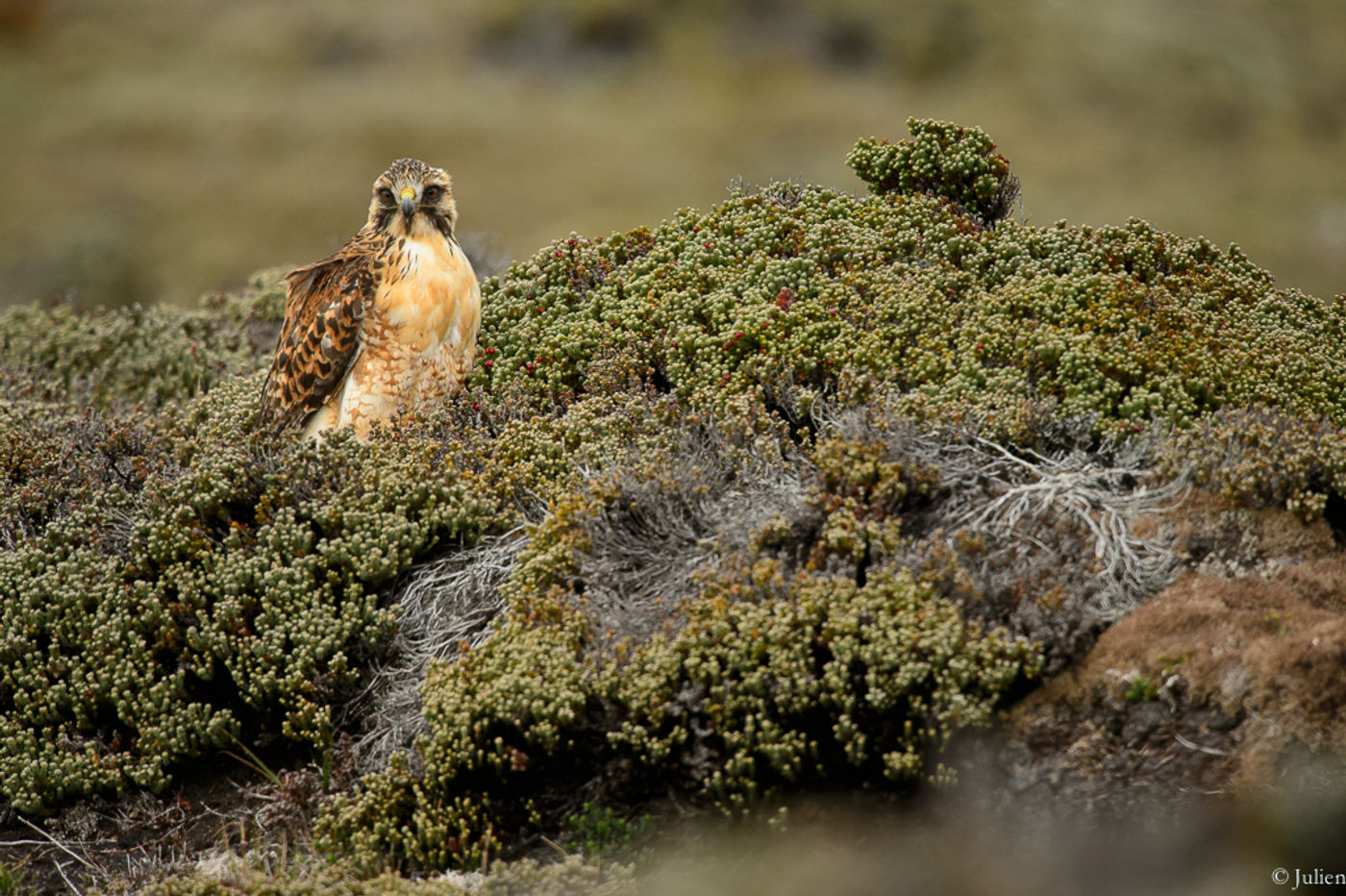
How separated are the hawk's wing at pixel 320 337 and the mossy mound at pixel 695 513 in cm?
33

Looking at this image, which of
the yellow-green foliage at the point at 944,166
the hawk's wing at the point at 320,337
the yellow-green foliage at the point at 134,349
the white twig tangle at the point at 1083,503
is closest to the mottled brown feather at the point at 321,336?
the hawk's wing at the point at 320,337

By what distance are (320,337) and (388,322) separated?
47 centimetres

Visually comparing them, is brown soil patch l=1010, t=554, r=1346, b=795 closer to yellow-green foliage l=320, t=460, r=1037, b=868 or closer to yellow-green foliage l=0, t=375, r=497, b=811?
yellow-green foliage l=320, t=460, r=1037, b=868

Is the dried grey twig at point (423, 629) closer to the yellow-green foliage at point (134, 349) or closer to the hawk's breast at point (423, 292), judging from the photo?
the hawk's breast at point (423, 292)

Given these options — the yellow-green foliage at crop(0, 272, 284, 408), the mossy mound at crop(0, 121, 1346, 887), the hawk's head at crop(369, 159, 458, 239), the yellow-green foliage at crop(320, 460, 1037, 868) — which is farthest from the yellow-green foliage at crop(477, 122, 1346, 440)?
the yellow-green foliage at crop(0, 272, 284, 408)

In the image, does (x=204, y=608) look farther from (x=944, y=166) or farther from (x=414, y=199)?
(x=944, y=166)

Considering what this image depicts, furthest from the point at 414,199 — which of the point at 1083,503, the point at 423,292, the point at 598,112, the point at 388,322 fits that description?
the point at 598,112

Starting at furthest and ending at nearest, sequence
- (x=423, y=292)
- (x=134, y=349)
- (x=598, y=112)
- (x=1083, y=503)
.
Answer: (x=598, y=112) → (x=134, y=349) → (x=423, y=292) → (x=1083, y=503)

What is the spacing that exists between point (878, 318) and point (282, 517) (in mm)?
2964

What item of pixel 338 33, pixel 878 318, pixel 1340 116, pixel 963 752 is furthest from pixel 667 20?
pixel 963 752

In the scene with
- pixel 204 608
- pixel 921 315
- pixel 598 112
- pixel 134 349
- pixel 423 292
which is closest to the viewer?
pixel 204 608

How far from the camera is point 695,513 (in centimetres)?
504

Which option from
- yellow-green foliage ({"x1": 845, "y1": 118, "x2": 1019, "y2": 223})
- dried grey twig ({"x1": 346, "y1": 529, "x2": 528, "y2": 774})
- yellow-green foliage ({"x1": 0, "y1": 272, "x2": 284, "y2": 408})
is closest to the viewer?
dried grey twig ({"x1": 346, "y1": 529, "x2": 528, "y2": 774})

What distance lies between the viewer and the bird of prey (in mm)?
6270
